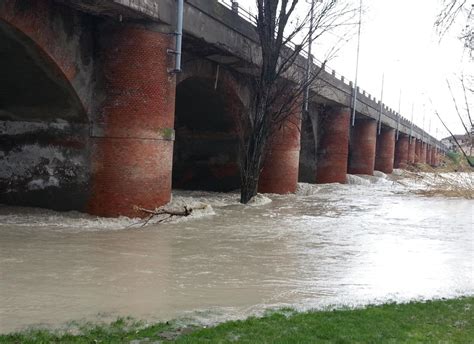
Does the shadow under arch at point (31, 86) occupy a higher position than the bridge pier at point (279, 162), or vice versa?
the shadow under arch at point (31, 86)

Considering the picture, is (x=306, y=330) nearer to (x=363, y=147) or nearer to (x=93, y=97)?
(x=93, y=97)

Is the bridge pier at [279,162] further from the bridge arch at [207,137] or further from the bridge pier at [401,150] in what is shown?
the bridge pier at [401,150]

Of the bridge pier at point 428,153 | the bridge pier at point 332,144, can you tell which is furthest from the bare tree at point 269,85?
the bridge pier at point 428,153

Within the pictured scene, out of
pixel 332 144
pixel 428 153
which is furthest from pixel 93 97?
pixel 428 153

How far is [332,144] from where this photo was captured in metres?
32.8

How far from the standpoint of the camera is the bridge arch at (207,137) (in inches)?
828

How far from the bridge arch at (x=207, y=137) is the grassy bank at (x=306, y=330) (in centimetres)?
1496

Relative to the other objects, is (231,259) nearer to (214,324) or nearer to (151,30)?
(214,324)

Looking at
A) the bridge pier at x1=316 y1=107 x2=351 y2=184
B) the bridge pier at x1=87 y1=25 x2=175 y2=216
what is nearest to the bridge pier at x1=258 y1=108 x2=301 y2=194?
the bridge pier at x1=316 y1=107 x2=351 y2=184

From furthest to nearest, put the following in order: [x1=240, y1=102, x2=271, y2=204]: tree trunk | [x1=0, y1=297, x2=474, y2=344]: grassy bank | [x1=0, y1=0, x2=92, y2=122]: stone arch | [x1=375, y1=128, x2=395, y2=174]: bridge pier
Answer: [x1=375, y1=128, x2=395, y2=174]: bridge pier, [x1=240, y1=102, x2=271, y2=204]: tree trunk, [x1=0, y1=0, x2=92, y2=122]: stone arch, [x1=0, y1=297, x2=474, y2=344]: grassy bank

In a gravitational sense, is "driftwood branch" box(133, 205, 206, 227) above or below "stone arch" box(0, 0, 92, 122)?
below

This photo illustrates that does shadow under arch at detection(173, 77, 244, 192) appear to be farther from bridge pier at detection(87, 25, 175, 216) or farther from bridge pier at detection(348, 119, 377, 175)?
bridge pier at detection(348, 119, 377, 175)

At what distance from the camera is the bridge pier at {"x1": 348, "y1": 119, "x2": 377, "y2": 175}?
41000 mm

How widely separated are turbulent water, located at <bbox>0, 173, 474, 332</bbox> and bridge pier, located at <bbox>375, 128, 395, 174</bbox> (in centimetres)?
3571
